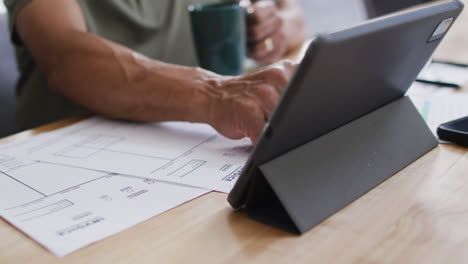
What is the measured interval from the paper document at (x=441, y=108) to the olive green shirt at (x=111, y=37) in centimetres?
60

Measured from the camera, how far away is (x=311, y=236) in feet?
1.24

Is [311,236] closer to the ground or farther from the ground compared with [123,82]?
closer to the ground

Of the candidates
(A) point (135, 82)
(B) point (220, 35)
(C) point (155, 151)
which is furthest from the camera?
(B) point (220, 35)

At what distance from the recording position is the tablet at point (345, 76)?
345 mm

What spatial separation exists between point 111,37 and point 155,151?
1.70 ft

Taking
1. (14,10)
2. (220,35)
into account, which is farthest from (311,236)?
(14,10)

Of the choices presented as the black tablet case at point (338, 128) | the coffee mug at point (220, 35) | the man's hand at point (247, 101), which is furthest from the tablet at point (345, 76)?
the coffee mug at point (220, 35)

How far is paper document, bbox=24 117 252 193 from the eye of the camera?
508 millimetres

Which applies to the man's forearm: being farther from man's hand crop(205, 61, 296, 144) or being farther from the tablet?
the tablet

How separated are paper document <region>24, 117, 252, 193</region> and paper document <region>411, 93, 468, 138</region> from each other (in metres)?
0.25

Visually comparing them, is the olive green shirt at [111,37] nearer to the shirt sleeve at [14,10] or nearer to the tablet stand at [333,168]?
the shirt sleeve at [14,10]

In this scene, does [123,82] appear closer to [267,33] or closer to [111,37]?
[111,37]

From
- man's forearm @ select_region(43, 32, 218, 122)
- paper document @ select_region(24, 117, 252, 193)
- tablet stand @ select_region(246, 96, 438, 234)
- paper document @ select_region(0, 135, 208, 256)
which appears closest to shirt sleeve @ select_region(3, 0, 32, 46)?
man's forearm @ select_region(43, 32, 218, 122)

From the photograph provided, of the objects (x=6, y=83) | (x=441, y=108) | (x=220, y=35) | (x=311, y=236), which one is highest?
(x=6, y=83)
